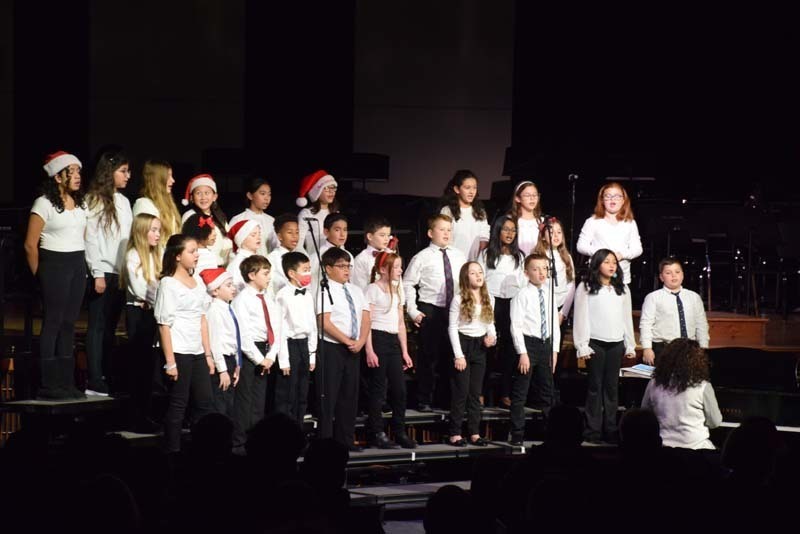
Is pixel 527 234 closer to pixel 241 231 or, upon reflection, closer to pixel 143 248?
pixel 241 231

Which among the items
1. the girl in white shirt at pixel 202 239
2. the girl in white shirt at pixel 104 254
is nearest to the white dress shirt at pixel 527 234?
the girl in white shirt at pixel 202 239

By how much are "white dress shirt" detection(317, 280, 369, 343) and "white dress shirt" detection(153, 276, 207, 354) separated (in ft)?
2.90

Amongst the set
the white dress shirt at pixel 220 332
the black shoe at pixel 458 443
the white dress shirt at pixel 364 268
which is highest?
the white dress shirt at pixel 364 268

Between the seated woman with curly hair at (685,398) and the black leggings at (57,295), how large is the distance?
339cm

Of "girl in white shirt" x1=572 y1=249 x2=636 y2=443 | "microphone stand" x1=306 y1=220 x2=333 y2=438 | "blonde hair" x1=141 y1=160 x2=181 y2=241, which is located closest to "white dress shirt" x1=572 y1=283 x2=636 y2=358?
"girl in white shirt" x1=572 y1=249 x2=636 y2=443

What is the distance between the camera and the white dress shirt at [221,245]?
6891 mm

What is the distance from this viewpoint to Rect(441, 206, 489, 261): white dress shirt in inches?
304

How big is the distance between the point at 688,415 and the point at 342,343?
2.07 metres

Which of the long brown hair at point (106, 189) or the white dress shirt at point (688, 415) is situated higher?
the long brown hair at point (106, 189)

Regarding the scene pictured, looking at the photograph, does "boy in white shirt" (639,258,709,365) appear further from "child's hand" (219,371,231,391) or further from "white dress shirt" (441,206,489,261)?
"child's hand" (219,371,231,391)

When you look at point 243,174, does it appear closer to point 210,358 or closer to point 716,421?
point 210,358

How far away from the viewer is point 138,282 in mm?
6516

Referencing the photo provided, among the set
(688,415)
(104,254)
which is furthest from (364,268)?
(688,415)

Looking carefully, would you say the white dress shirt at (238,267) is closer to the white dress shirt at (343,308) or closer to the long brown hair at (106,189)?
the white dress shirt at (343,308)
